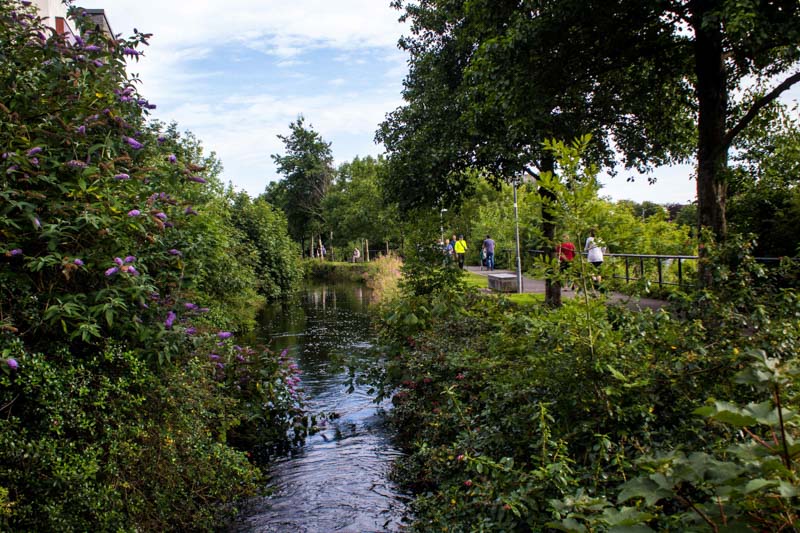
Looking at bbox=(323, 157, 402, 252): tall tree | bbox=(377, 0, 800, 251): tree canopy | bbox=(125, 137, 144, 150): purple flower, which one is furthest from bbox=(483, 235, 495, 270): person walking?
bbox=(125, 137, 144, 150): purple flower

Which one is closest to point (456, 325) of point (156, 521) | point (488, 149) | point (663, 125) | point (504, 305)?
point (504, 305)

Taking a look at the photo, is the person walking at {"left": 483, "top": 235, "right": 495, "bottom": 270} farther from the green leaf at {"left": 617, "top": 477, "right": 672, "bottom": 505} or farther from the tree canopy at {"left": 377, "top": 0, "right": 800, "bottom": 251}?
the green leaf at {"left": 617, "top": 477, "right": 672, "bottom": 505}

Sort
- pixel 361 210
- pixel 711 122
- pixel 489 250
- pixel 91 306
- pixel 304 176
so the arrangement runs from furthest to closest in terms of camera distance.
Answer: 1. pixel 304 176
2. pixel 361 210
3. pixel 489 250
4. pixel 711 122
5. pixel 91 306

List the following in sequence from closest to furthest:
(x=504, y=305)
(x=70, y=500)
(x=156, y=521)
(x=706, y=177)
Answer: (x=70, y=500) < (x=156, y=521) < (x=504, y=305) < (x=706, y=177)

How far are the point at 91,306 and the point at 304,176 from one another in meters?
66.0

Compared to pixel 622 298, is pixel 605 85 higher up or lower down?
higher up

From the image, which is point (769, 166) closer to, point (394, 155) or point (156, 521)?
point (394, 155)

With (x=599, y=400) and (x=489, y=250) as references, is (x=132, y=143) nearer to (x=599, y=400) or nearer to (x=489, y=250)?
(x=599, y=400)

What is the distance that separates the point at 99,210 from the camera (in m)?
3.69

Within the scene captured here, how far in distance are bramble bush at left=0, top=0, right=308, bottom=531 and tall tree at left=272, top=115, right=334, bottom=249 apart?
62.2 m

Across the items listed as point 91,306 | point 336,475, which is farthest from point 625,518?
point 336,475

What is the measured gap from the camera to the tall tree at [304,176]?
222 feet

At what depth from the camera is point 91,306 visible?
3.58 meters

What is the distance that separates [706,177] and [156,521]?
26.3 ft
